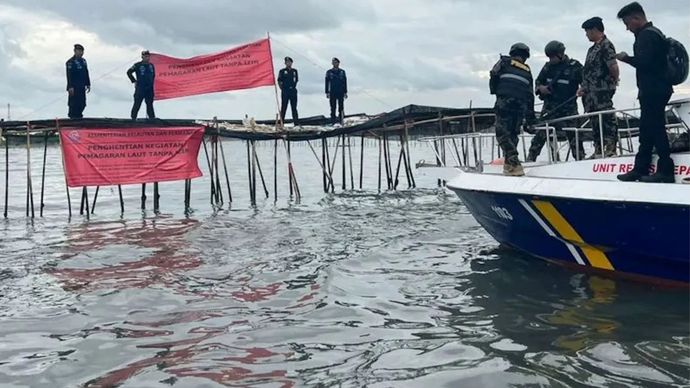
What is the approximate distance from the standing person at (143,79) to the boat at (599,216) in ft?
32.6

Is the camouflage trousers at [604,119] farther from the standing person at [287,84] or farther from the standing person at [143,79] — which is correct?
the standing person at [287,84]

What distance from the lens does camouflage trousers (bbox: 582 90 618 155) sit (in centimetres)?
737

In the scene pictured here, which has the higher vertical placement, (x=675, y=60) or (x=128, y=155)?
(x=675, y=60)

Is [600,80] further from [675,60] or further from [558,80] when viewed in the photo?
[675,60]

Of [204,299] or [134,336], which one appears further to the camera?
[204,299]

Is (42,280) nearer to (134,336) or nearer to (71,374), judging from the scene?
(134,336)

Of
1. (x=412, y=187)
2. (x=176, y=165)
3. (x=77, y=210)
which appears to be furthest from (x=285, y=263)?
(x=412, y=187)

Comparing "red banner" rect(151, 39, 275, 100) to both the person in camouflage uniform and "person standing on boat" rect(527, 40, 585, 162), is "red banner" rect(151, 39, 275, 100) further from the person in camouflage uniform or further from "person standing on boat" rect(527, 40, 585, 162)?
the person in camouflage uniform

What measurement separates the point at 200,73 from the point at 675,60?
1091cm

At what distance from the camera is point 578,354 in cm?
452

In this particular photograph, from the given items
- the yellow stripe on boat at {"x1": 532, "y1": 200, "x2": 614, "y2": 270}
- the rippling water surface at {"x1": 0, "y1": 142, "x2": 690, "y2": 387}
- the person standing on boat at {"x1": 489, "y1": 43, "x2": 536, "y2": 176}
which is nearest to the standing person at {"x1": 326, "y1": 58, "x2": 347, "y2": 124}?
the rippling water surface at {"x1": 0, "y1": 142, "x2": 690, "y2": 387}

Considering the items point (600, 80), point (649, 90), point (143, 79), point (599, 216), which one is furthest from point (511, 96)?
point (143, 79)

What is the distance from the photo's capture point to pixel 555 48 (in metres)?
8.73

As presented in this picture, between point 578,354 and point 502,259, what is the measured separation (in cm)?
334
